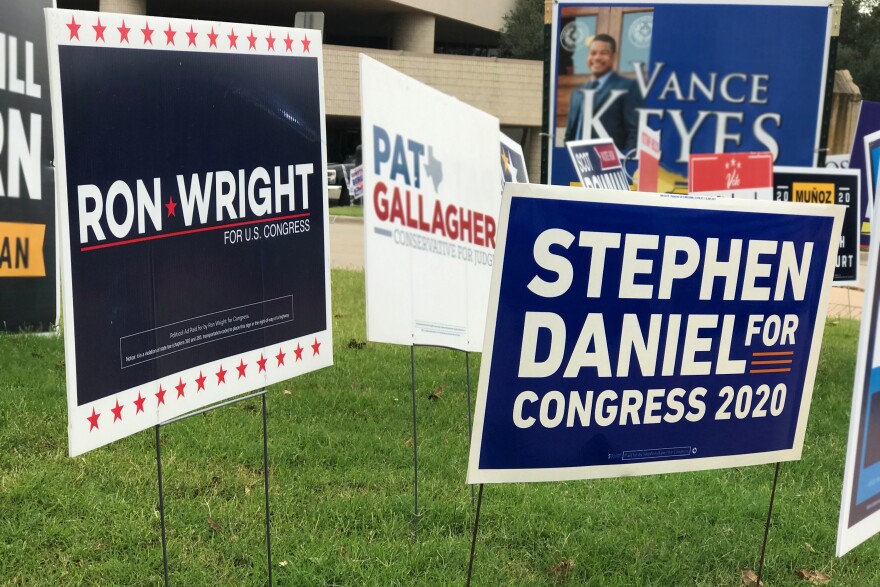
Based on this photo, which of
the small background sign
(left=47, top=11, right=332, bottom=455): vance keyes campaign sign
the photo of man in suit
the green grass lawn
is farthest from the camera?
the small background sign

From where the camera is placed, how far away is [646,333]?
266 cm

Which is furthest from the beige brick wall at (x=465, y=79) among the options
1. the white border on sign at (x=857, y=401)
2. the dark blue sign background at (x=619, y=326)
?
the white border on sign at (x=857, y=401)

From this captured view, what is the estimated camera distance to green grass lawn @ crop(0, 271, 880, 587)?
336 centimetres

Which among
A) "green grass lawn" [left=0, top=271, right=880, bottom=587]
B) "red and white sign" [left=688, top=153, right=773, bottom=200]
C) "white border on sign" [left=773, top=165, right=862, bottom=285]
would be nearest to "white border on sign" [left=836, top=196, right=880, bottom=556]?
"green grass lawn" [left=0, top=271, right=880, bottom=587]

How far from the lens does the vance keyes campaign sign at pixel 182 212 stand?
7.20 feet

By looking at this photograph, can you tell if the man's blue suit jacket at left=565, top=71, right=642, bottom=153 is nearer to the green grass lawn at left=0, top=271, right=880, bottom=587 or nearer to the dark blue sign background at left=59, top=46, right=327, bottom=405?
the green grass lawn at left=0, top=271, right=880, bottom=587

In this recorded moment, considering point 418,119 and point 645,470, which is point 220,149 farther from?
point 645,470

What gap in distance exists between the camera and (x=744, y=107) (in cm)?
689

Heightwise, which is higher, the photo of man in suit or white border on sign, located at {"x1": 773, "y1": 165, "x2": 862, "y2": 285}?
the photo of man in suit

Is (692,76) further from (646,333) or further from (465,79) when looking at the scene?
(465,79)

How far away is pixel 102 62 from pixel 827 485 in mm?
4011

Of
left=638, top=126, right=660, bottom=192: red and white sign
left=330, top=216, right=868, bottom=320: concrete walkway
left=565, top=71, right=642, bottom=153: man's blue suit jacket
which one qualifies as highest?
left=565, top=71, right=642, bottom=153: man's blue suit jacket

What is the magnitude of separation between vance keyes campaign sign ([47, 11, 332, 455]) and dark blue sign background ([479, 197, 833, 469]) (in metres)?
0.86

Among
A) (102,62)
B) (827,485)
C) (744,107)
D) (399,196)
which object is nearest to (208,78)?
(102,62)
